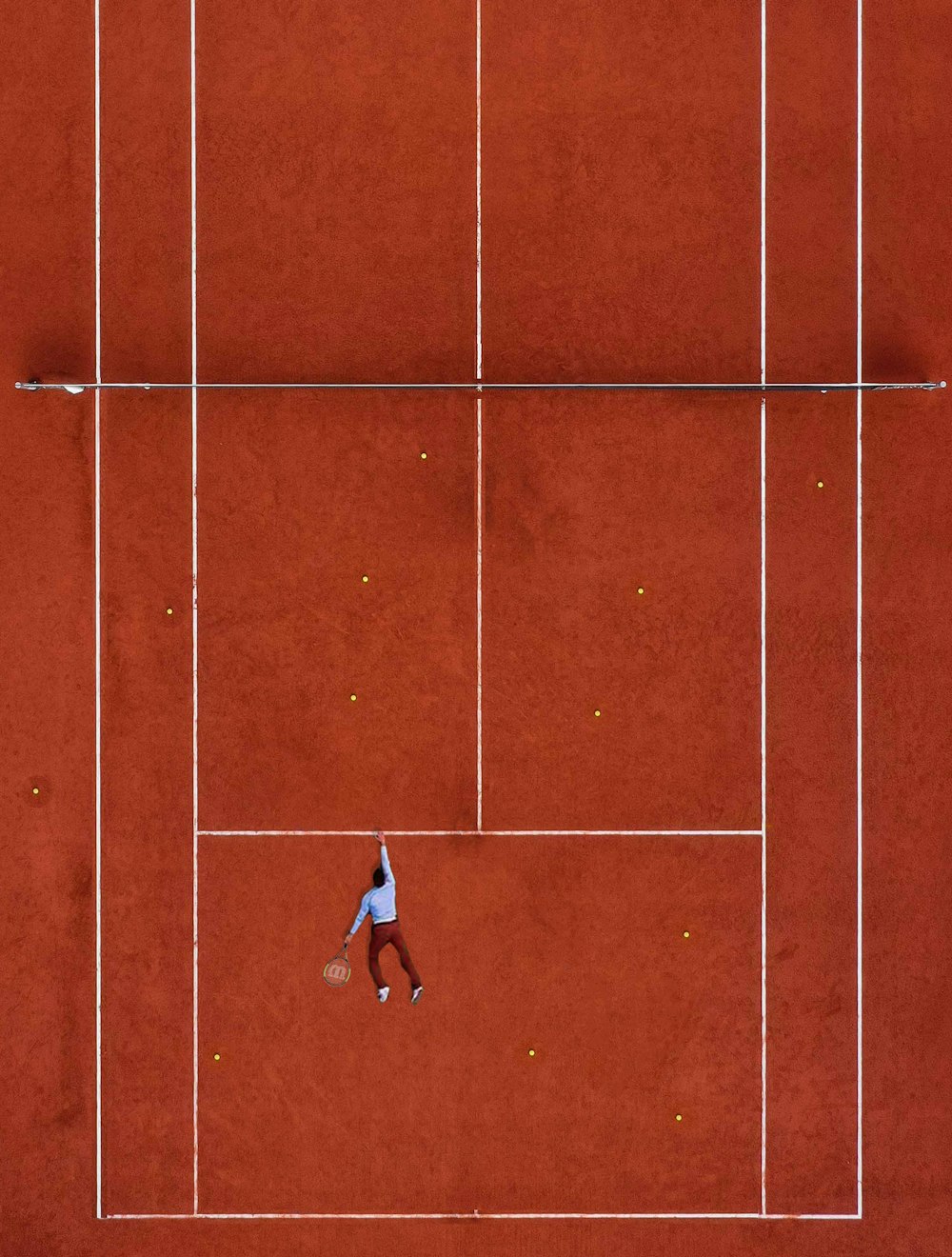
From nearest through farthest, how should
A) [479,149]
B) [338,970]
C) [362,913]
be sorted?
[362,913], [338,970], [479,149]

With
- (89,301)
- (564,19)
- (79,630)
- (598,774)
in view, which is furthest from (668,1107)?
(564,19)

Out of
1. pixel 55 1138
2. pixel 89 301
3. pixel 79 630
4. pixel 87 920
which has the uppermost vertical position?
pixel 89 301

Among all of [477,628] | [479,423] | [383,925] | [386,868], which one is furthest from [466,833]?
[479,423]

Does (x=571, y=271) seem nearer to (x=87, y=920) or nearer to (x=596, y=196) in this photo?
(x=596, y=196)

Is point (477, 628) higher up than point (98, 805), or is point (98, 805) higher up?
point (477, 628)

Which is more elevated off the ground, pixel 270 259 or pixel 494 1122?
pixel 270 259

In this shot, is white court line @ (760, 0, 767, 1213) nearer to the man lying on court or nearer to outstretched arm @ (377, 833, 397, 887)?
the man lying on court

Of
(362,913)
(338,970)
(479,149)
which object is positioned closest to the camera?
(362,913)

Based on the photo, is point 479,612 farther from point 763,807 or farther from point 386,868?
point 763,807
